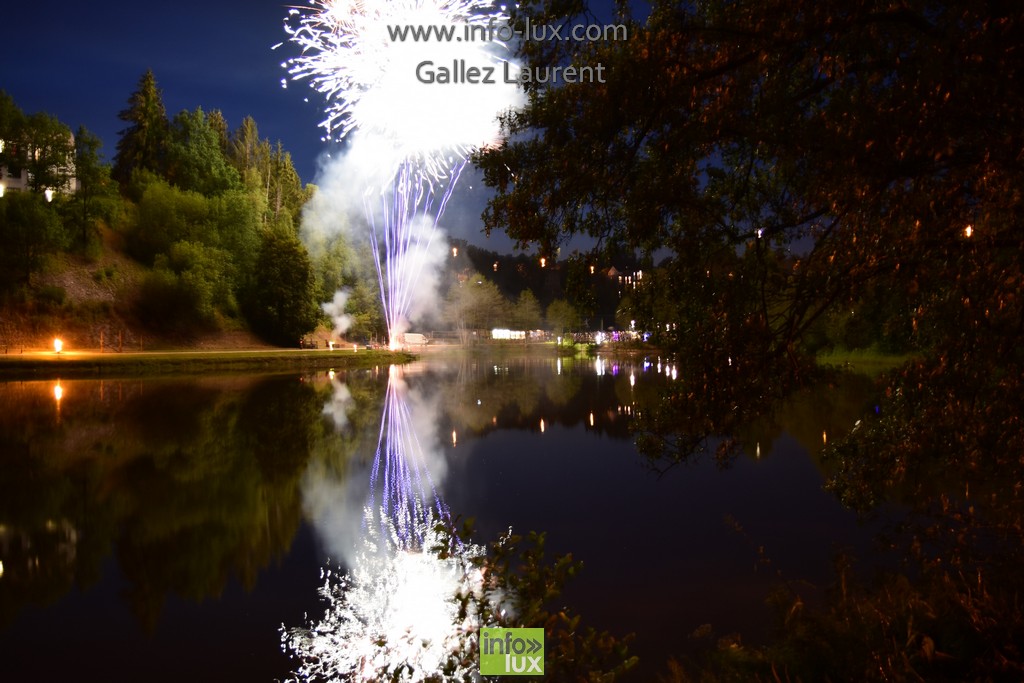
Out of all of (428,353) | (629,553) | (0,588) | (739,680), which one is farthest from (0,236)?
(739,680)

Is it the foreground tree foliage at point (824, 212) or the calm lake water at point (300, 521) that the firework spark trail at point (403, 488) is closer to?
the calm lake water at point (300, 521)

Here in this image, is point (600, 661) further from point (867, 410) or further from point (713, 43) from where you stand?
point (867, 410)

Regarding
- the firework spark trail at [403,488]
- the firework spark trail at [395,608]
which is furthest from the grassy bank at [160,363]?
the firework spark trail at [395,608]

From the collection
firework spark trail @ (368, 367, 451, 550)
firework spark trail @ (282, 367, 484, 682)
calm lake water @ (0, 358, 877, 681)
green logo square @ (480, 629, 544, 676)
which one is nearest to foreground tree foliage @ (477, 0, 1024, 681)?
calm lake water @ (0, 358, 877, 681)

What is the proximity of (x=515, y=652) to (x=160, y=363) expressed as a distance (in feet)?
157

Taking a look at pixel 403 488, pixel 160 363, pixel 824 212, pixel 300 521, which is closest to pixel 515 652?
pixel 824 212

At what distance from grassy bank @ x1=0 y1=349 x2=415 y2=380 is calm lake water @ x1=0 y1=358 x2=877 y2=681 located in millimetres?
20452

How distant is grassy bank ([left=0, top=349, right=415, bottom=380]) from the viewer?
41844 millimetres

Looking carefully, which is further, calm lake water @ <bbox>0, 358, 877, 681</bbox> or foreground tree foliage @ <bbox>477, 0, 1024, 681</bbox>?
calm lake water @ <bbox>0, 358, 877, 681</bbox>

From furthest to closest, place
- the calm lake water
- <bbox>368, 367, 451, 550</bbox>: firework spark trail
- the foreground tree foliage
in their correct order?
<bbox>368, 367, 451, 550</bbox>: firework spark trail → the calm lake water → the foreground tree foliage

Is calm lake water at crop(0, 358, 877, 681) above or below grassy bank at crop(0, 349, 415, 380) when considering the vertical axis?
below

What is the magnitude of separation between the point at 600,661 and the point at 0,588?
8.32 m

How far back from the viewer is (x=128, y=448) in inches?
735

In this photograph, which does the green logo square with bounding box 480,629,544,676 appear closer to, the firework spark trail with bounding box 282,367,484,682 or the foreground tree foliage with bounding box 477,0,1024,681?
the firework spark trail with bounding box 282,367,484,682
